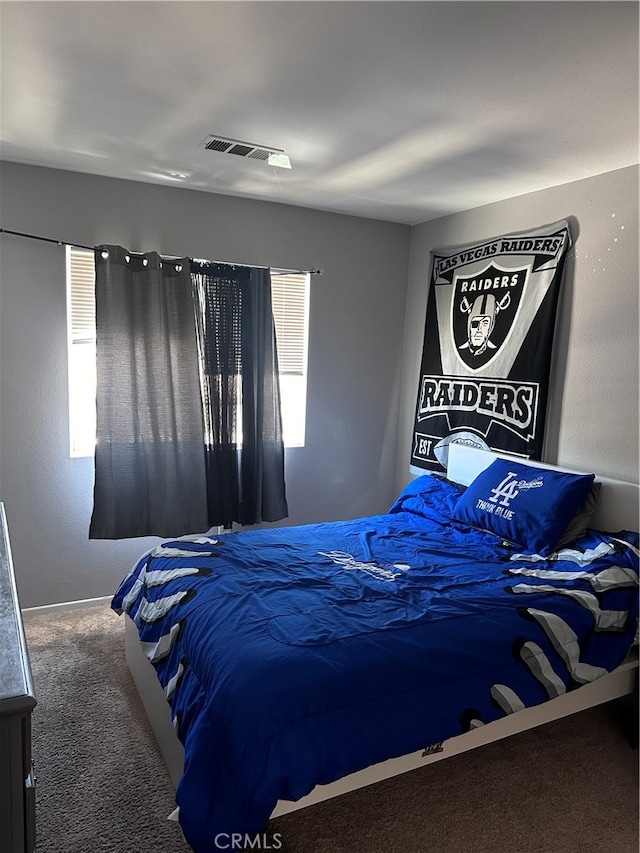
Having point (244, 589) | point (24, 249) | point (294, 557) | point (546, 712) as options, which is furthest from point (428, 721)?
point (24, 249)

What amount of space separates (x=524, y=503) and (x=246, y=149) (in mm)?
2120

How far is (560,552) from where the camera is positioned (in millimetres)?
2668

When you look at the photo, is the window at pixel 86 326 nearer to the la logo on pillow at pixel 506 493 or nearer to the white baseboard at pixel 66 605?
the white baseboard at pixel 66 605

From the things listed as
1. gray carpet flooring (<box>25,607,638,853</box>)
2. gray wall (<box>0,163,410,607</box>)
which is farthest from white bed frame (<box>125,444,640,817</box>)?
gray wall (<box>0,163,410,607</box>)

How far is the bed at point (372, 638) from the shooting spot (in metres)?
1.63

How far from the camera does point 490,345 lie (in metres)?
3.52

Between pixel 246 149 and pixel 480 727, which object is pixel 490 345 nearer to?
pixel 246 149

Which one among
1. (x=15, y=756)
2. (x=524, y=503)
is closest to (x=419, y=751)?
(x=15, y=756)

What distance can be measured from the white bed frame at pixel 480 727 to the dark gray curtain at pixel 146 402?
2.82ft

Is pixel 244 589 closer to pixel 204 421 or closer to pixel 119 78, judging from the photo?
pixel 204 421

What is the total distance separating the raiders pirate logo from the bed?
793mm

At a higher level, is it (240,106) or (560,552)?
(240,106)

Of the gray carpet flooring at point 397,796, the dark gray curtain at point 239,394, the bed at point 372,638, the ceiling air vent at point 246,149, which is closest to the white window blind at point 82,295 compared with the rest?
the dark gray curtain at point 239,394

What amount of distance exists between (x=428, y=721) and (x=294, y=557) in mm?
998
